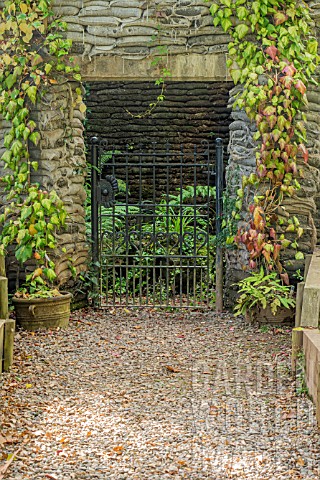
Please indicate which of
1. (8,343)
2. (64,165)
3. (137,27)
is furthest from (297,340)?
(137,27)

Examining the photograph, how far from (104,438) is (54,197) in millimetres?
3292

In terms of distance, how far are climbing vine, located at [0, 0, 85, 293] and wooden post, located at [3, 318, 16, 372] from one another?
1.54 metres

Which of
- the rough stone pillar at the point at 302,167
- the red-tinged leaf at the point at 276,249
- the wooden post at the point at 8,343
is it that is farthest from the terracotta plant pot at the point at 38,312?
the red-tinged leaf at the point at 276,249

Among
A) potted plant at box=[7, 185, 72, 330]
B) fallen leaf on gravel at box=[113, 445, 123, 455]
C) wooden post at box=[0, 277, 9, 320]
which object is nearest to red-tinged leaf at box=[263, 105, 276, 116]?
potted plant at box=[7, 185, 72, 330]

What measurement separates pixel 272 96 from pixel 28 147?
2.37 meters

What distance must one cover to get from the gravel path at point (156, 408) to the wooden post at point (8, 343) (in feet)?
0.28

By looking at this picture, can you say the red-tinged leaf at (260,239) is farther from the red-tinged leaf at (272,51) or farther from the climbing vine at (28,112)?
the climbing vine at (28,112)

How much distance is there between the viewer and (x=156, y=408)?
4.48m

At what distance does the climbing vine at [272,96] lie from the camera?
6.55 metres

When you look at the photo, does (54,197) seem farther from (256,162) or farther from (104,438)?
(104,438)

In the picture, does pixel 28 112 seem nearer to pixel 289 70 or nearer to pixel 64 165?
pixel 64 165

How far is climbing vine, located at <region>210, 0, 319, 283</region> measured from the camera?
6.55m

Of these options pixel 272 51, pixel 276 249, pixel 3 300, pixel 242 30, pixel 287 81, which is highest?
pixel 242 30

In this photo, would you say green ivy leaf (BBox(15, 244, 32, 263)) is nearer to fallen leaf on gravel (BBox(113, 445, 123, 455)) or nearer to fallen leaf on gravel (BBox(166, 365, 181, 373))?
fallen leaf on gravel (BBox(166, 365, 181, 373))
